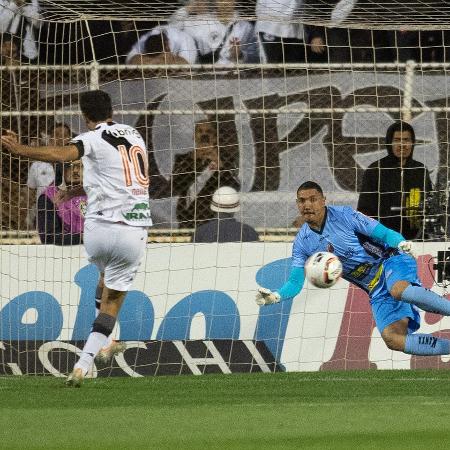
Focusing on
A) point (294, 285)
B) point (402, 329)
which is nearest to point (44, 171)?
point (294, 285)

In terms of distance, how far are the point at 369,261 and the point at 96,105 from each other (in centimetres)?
288

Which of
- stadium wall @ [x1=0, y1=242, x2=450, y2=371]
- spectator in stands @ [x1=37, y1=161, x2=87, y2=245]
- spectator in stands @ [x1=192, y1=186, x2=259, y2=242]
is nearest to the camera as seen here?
stadium wall @ [x1=0, y1=242, x2=450, y2=371]

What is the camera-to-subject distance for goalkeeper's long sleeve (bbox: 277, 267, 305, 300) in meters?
11.4

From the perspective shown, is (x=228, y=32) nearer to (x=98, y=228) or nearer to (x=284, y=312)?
(x=284, y=312)

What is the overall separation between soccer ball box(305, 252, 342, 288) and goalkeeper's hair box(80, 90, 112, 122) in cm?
210

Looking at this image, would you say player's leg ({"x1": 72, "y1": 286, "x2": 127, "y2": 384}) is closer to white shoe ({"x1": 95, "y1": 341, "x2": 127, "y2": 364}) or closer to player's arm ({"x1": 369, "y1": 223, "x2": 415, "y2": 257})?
white shoe ({"x1": 95, "y1": 341, "x2": 127, "y2": 364})

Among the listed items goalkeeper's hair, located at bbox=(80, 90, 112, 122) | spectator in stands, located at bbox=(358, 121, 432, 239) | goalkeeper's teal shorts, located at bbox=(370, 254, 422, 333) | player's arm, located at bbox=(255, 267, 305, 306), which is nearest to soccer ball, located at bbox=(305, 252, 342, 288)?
player's arm, located at bbox=(255, 267, 305, 306)

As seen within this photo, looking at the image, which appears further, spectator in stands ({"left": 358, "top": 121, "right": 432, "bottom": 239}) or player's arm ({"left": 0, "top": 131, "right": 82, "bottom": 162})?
spectator in stands ({"left": 358, "top": 121, "right": 432, "bottom": 239})

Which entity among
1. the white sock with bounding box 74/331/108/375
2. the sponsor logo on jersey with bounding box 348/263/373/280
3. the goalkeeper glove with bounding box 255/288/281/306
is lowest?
the white sock with bounding box 74/331/108/375

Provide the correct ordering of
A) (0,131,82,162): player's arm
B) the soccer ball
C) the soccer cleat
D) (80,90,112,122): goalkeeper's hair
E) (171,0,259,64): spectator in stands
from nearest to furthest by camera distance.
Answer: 1. (0,131,82,162): player's arm
2. the soccer cleat
3. (80,90,112,122): goalkeeper's hair
4. the soccer ball
5. (171,0,259,64): spectator in stands

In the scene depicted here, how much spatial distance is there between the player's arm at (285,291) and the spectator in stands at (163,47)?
418cm

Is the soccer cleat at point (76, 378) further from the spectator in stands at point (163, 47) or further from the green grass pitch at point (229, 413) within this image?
the spectator in stands at point (163, 47)

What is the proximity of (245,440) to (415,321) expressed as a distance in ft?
17.8

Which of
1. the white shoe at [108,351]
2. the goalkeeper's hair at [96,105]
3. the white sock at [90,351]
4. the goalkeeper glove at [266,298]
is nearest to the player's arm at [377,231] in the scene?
the goalkeeper glove at [266,298]
